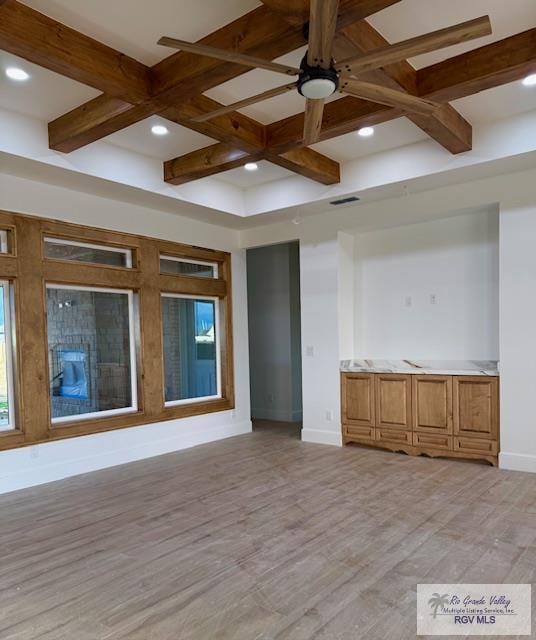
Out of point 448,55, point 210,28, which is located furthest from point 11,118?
point 448,55

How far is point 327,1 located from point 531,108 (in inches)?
111

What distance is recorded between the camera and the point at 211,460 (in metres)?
4.97

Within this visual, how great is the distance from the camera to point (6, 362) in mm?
4242

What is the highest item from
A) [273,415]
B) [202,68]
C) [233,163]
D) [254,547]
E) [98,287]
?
[202,68]

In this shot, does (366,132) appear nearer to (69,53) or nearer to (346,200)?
(346,200)

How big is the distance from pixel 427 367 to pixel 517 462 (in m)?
1.23

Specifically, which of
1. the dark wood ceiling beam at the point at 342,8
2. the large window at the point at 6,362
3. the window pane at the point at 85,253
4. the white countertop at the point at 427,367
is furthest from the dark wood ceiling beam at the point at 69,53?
the white countertop at the point at 427,367

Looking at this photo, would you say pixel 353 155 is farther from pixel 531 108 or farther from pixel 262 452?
pixel 262 452

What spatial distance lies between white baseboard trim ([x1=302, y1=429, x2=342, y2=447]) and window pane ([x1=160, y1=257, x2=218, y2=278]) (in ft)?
8.03

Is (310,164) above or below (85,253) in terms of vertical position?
above

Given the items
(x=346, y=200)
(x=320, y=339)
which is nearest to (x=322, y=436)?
(x=320, y=339)

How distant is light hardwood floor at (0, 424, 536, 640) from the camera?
7.16ft

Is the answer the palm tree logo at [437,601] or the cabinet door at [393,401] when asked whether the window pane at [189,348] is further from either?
the palm tree logo at [437,601]

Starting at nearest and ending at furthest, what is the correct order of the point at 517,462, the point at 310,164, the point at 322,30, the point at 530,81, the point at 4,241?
the point at 322,30 < the point at 530,81 < the point at 4,241 < the point at 517,462 < the point at 310,164
